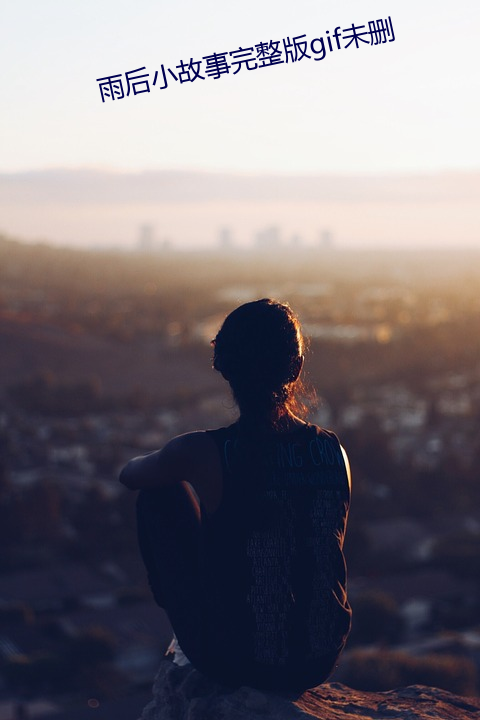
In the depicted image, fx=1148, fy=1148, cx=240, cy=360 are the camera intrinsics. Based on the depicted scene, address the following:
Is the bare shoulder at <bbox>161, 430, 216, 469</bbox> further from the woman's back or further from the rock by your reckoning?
the rock

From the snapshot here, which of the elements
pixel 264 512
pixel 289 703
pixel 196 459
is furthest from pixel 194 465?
pixel 289 703

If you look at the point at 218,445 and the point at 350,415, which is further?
the point at 350,415

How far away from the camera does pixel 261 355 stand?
8.46 ft

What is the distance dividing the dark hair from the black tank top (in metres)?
0.08

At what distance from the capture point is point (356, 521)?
25797 millimetres

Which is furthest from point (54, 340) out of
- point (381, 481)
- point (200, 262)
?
point (200, 262)

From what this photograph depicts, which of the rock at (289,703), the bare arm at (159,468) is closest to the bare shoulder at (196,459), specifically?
the bare arm at (159,468)

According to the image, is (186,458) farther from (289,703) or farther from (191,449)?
(289,703)

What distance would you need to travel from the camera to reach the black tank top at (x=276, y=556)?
2.59 m

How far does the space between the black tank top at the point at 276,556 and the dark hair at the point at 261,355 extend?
0.08 meters

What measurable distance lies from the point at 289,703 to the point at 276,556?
38 cm

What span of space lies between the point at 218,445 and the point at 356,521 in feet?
77.6

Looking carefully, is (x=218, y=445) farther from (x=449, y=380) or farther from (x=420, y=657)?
(x=449, y=380)

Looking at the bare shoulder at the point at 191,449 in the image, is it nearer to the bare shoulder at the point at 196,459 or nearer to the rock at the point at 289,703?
the bare shoulder at the point at 196,459
